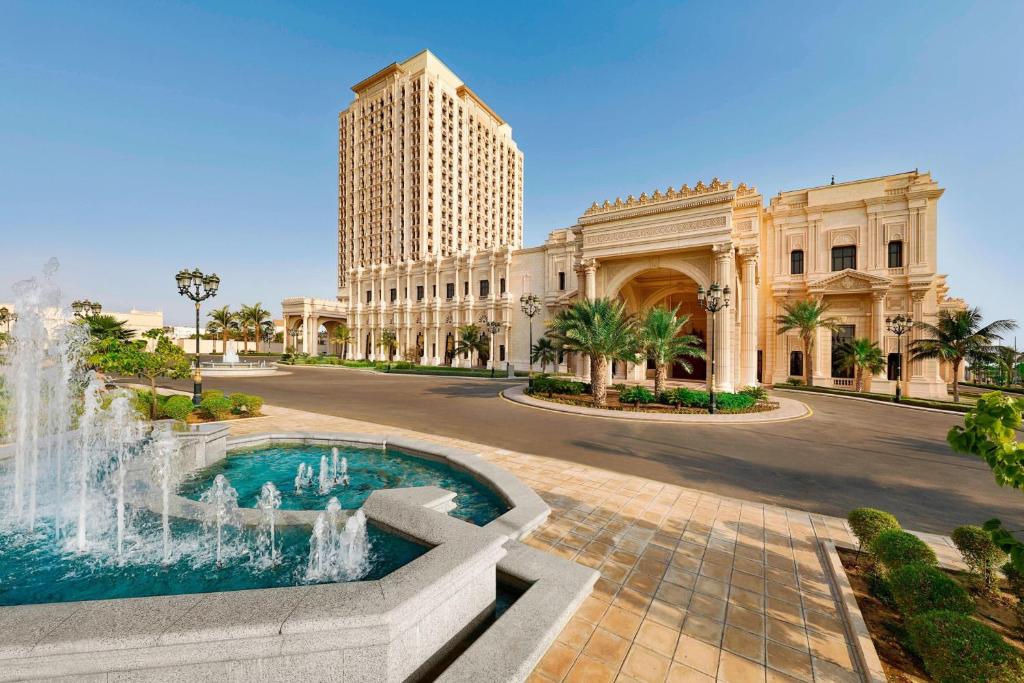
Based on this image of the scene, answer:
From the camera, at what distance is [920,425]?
47.6 ft

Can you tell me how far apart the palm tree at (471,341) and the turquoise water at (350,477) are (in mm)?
29836

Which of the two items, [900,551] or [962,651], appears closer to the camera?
[962,651]

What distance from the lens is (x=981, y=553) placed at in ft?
13.5

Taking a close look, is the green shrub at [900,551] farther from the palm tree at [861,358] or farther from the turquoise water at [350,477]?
the palm tree at [861,358]

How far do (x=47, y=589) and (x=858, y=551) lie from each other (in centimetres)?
930

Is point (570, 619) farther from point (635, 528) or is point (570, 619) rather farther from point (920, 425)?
point (920, 425)

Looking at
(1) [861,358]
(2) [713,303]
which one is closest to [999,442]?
(2) [713,303]

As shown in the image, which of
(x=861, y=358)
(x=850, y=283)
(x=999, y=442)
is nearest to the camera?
(x=999, y=442)

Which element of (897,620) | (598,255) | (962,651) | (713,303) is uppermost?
(598,255)

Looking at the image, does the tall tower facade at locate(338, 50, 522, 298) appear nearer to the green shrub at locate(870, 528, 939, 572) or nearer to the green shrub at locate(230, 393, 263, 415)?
the green shrub at locate(230, 393, 263, 415)

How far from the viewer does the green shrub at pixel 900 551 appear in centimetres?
384

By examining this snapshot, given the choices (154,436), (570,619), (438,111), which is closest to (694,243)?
(570,619)

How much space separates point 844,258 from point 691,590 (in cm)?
3389

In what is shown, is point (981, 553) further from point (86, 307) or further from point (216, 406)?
point (86, 307)
